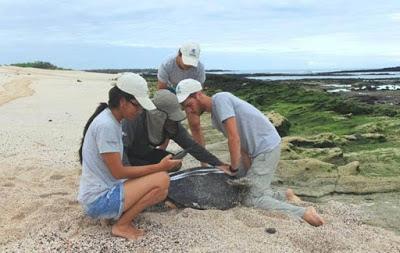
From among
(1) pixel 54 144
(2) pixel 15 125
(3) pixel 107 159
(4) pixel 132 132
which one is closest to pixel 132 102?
(3) pixel 107 159

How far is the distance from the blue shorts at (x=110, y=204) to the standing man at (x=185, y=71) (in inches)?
81.8

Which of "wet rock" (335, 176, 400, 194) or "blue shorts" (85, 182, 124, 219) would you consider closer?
"blue shorts" (85, 182, 124, 219)

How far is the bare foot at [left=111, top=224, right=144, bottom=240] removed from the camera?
508cm

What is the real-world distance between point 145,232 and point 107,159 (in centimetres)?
82

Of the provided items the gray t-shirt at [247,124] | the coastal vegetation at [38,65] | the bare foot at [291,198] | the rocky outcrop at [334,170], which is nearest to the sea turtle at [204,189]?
the gray t-shirt at [247,124]

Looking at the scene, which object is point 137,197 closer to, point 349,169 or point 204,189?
point 204,189

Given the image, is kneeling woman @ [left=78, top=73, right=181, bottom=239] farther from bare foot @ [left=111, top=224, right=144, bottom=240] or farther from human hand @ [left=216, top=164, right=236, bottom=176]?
human hand @ [left=216, top=164, right=236, bottom=176]

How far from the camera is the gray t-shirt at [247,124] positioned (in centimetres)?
591

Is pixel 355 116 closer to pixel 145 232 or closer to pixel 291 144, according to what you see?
pixel 291 144

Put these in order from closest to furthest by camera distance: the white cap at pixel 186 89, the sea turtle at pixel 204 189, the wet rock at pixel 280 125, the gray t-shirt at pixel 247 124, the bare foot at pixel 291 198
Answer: the white cap at pixel 186 89
the gray t-shirt at pixel 247 124
the sea turtle at pixel 204 189
the bare foot at pixel 291 198
the wet rock at pixel 280 125

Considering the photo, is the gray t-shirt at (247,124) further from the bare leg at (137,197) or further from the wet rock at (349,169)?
the wet rock at (349,169)

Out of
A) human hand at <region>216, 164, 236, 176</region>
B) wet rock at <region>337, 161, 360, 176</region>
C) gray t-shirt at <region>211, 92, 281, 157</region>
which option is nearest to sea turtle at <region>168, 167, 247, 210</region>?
human hand at <region>216, 164, 236, 176</region>

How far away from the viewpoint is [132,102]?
16.1ft

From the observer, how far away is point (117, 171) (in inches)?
194
